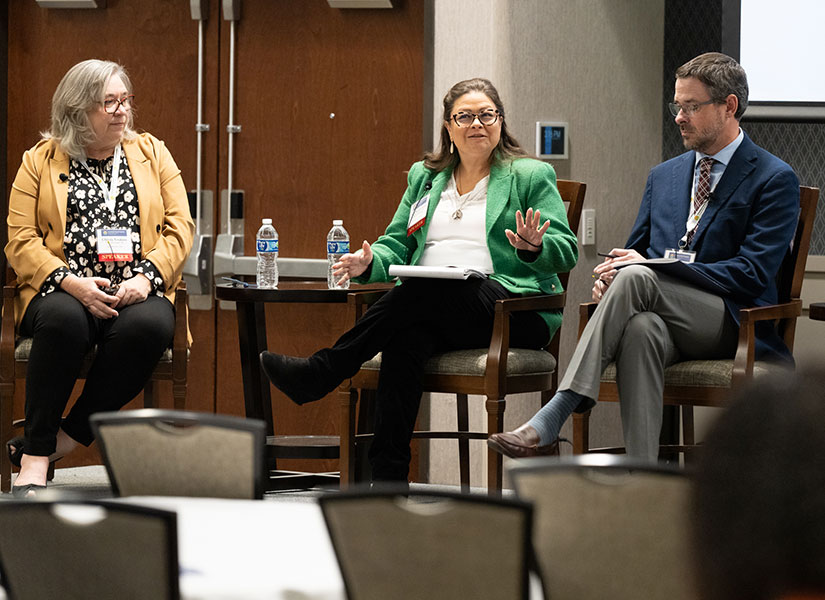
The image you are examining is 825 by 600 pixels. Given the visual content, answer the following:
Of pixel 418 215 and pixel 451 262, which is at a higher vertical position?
pixel 418 215

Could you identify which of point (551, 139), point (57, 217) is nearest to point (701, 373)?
point (551, 139)

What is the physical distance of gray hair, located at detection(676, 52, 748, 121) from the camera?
3.38 metres

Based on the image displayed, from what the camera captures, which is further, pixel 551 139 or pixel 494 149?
pixel 551 139

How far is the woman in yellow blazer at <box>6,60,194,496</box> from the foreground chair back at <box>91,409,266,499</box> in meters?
2.02

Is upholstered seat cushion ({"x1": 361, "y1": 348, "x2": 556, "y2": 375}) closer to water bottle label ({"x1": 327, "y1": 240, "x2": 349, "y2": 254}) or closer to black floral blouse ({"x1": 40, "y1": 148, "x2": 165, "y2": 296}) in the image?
water bottle label ({"x1": 327, "y1": 240, "x2": 349, "y2": 254})

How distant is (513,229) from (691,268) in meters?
0.66

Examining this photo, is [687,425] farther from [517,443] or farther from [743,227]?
[517,443]

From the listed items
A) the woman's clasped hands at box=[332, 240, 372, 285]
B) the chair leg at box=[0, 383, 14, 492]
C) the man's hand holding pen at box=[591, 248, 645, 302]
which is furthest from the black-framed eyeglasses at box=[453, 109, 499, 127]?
the chair leg at box=[0, 383, 14, 492]

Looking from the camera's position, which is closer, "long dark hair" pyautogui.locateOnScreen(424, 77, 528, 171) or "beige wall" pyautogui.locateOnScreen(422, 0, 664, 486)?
"long dark hair" pyautogui.locateOnScreen(424, 77, 528, 171)

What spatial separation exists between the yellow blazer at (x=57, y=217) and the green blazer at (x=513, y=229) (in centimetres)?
73

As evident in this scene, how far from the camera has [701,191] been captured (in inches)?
135

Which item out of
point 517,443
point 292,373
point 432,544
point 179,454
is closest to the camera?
point 432,544

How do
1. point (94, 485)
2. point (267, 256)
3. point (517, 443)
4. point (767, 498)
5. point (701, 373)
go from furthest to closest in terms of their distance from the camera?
point (94, 485) < point (267, 256) < point (701, 373) < point (517, 443) < point (767, 498)

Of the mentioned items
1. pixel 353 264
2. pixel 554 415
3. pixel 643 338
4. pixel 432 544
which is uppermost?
pixel 353 264
